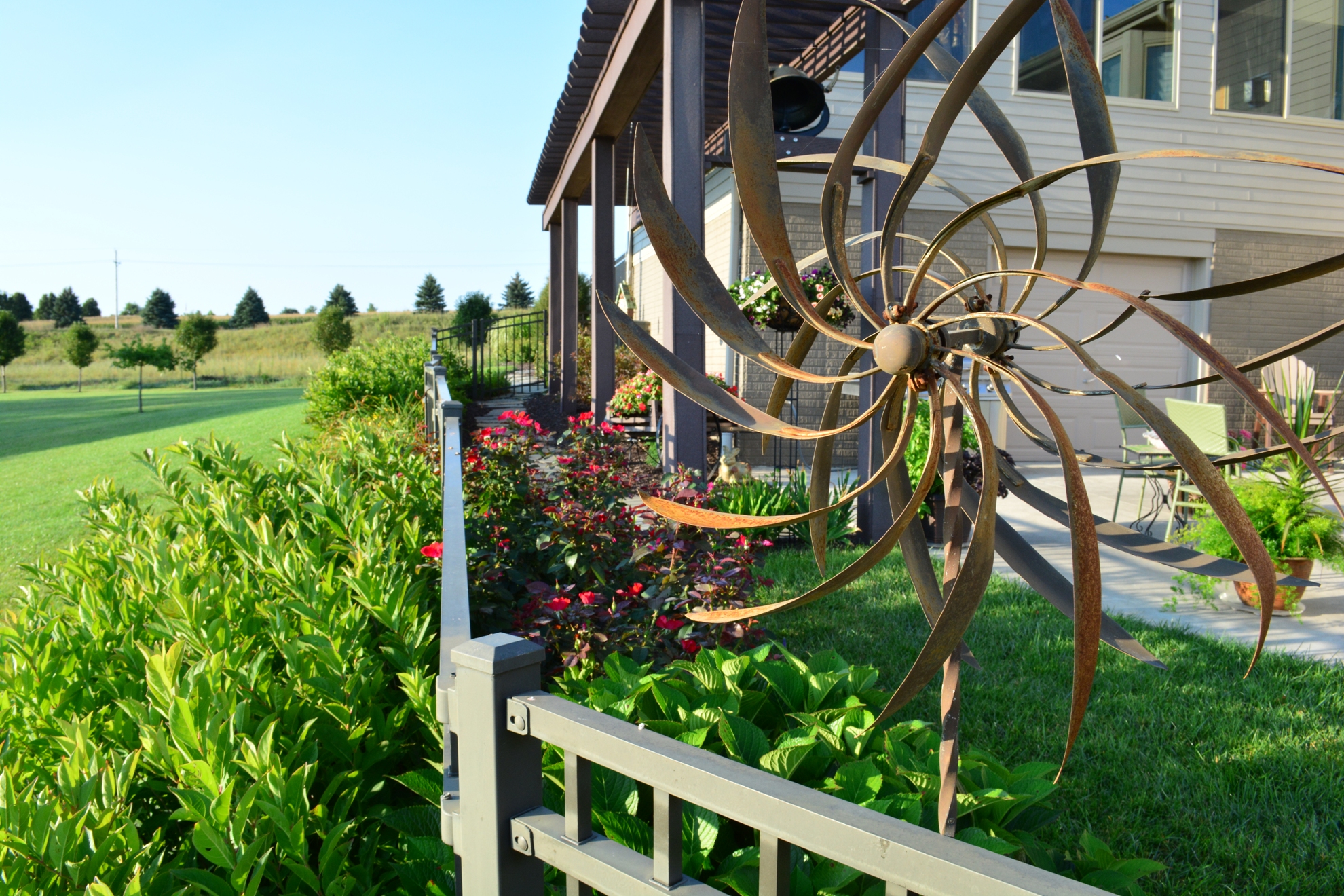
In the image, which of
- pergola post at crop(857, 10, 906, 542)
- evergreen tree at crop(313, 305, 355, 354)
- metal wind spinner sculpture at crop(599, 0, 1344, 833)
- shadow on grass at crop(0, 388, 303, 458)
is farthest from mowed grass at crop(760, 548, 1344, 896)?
evergreen tree at crop(313, 305, 355, 354)

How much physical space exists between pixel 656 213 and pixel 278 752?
1.18 meters

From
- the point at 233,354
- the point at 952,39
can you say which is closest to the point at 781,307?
the point at 952,39

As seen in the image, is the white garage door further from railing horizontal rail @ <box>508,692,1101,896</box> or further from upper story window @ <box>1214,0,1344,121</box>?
railing horizontal rail @ <box>508,692,1101,896</box>

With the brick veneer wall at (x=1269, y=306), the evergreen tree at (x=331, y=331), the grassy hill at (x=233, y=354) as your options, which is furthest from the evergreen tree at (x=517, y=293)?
the brick veneer wall at (x=1269, y=306)

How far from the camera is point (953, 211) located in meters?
9.38

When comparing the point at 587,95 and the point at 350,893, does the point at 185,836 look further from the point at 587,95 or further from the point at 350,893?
the point at 587,95

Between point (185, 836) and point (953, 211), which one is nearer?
point (185, 836)

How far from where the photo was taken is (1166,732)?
2.88 m

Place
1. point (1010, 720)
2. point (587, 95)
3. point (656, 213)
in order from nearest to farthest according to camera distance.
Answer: point (656, 213), point (1010, 720), point (587, 95)

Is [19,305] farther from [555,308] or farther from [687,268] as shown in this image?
[687,268]

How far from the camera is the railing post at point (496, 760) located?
1133 mm

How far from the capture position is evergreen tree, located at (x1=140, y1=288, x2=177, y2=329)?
207ft

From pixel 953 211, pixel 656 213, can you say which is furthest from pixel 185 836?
pixel 953 211

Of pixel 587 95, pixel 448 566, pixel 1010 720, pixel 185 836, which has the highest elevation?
pixel 587 95
